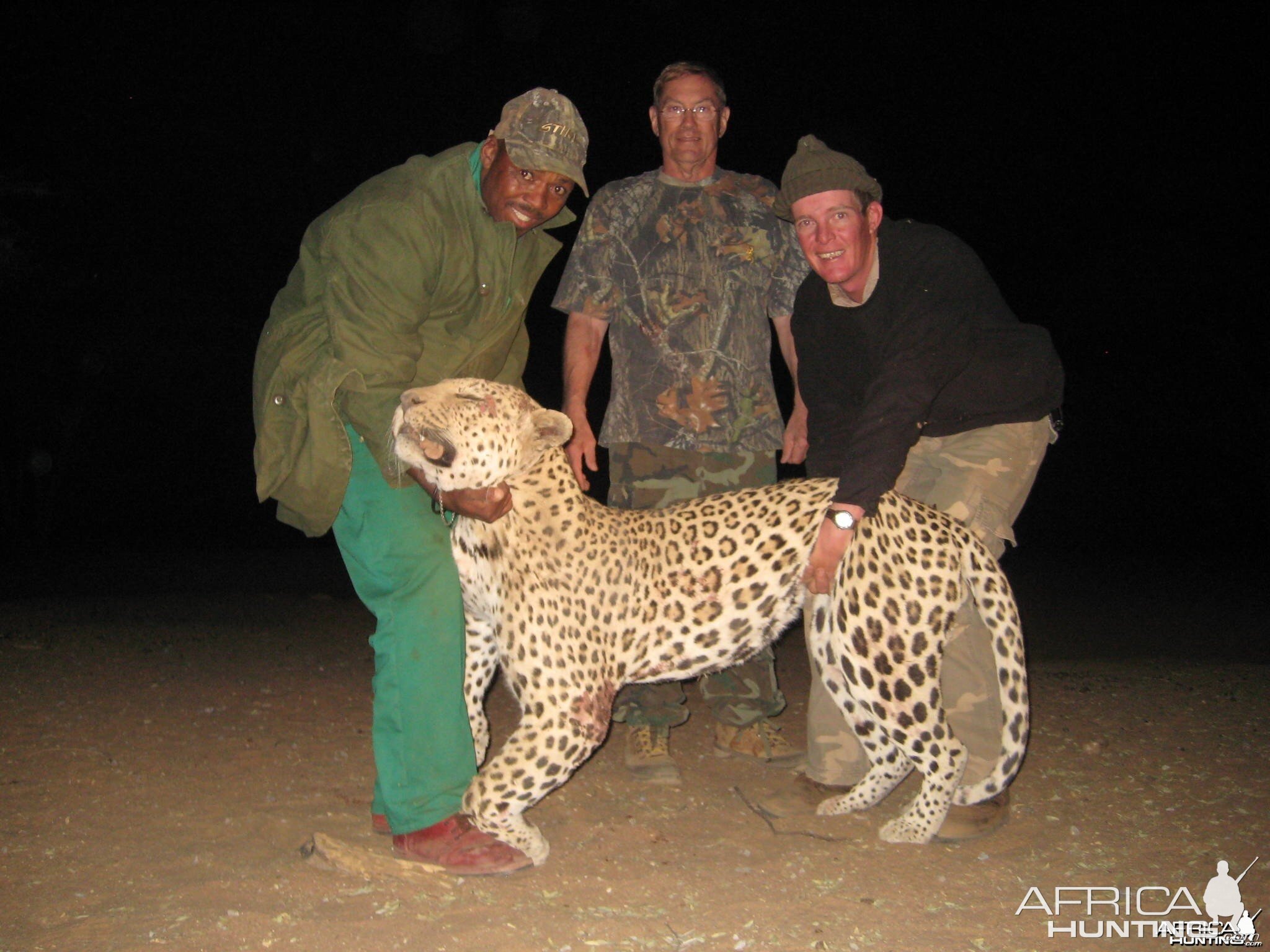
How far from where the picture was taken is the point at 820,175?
3.59 metres

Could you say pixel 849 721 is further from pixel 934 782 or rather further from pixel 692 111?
pixel 692 111

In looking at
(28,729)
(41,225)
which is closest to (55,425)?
(41,225)

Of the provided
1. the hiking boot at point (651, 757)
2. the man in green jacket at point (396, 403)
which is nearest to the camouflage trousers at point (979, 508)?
the hiking boot at point (651, 757)

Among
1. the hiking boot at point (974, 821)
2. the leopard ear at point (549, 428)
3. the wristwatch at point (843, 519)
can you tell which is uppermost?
the leopard ear at point (549, 428)

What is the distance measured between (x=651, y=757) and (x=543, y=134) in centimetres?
254

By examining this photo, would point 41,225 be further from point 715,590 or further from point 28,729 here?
point 715,590

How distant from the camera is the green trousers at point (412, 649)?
335 centimetres

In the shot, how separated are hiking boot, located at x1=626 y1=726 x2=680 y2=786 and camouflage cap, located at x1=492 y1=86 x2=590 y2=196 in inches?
92.1

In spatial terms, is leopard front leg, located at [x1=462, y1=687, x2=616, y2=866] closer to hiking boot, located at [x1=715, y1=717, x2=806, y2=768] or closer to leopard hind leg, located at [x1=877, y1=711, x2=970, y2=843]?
leopard hind leg, located at [x1=877, y1=711, x2=970, y2=843]

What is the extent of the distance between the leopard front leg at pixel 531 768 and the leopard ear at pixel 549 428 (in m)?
0.85

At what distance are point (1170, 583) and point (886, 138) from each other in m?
14.4

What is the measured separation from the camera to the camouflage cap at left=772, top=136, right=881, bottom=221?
11.8ft

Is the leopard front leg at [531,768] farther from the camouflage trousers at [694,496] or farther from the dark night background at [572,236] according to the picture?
the dark night background at [572,236]

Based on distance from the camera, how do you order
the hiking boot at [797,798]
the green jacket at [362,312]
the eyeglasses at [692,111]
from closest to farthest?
the green jacket at [362,312], the hiking boot at [797,798], the eyeglasses at [692,111]
